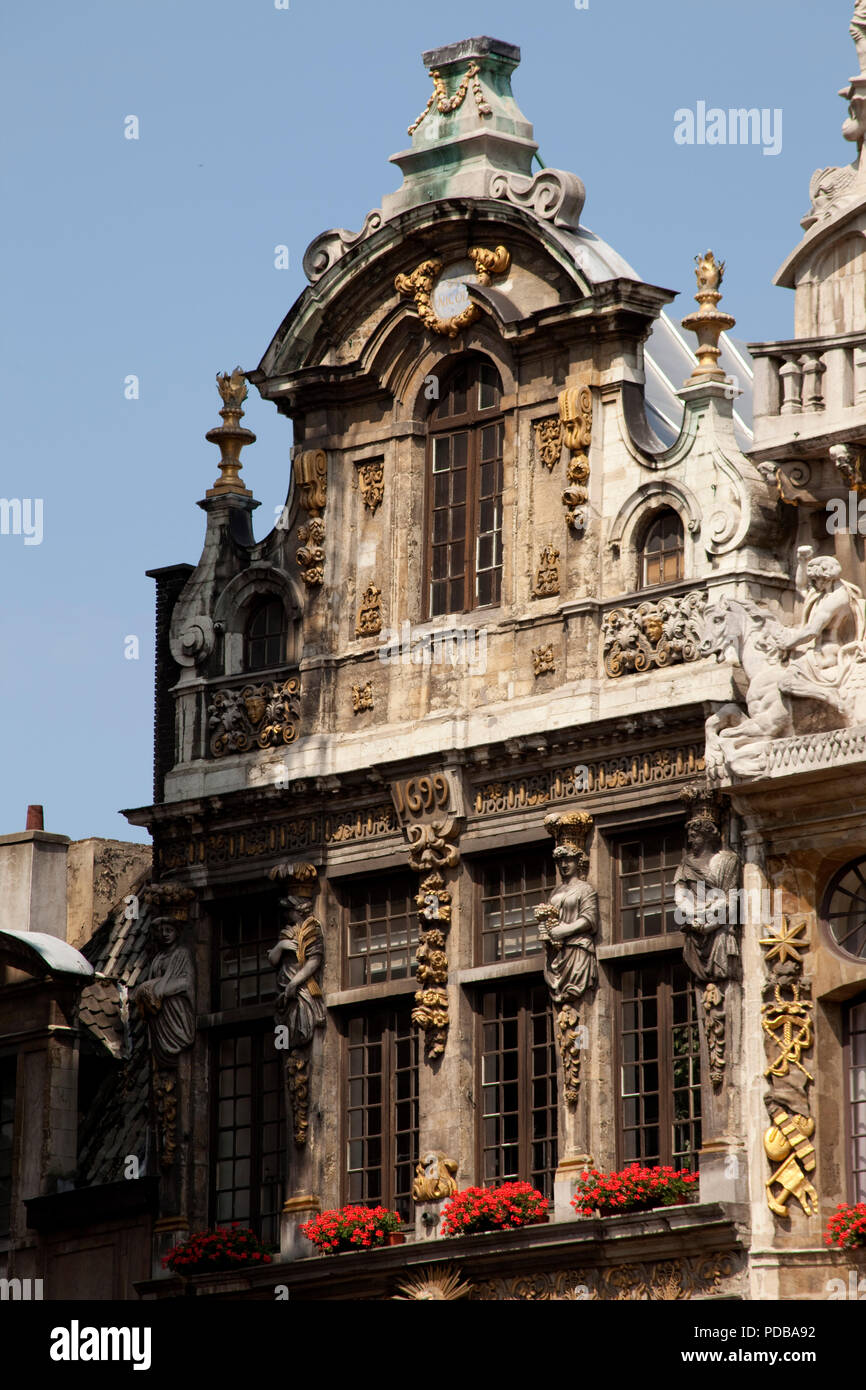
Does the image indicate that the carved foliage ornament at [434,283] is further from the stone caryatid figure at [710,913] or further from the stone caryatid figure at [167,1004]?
the stone caryatid figure at [167,1004]

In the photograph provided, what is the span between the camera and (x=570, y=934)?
131 feet

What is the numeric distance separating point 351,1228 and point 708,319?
978cm

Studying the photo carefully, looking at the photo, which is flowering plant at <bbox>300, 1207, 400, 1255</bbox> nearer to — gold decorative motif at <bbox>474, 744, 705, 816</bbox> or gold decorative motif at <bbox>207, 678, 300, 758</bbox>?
gold decorative motif at <bbox>474, 744, 705, 816</bbox>

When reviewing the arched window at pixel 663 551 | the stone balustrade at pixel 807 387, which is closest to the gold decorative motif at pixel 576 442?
the arched window at pixel 663 551

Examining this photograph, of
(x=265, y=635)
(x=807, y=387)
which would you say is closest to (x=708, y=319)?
(x=807, y=387)

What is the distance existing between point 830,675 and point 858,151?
209 inches

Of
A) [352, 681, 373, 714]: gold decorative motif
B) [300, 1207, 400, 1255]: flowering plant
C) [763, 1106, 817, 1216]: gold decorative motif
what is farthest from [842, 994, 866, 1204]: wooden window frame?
[352, 681, 373, 714]: gold decorative motif

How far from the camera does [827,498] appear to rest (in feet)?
129

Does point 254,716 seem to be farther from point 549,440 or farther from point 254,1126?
point 549,440

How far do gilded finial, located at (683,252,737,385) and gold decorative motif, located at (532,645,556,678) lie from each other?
3059mm

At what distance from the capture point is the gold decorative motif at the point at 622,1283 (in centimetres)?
3800

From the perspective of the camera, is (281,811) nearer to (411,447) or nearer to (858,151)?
(411,447)

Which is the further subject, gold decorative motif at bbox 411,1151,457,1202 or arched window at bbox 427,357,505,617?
arched window at bbox 427,357,505,617

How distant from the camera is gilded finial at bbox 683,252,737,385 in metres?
40.3
